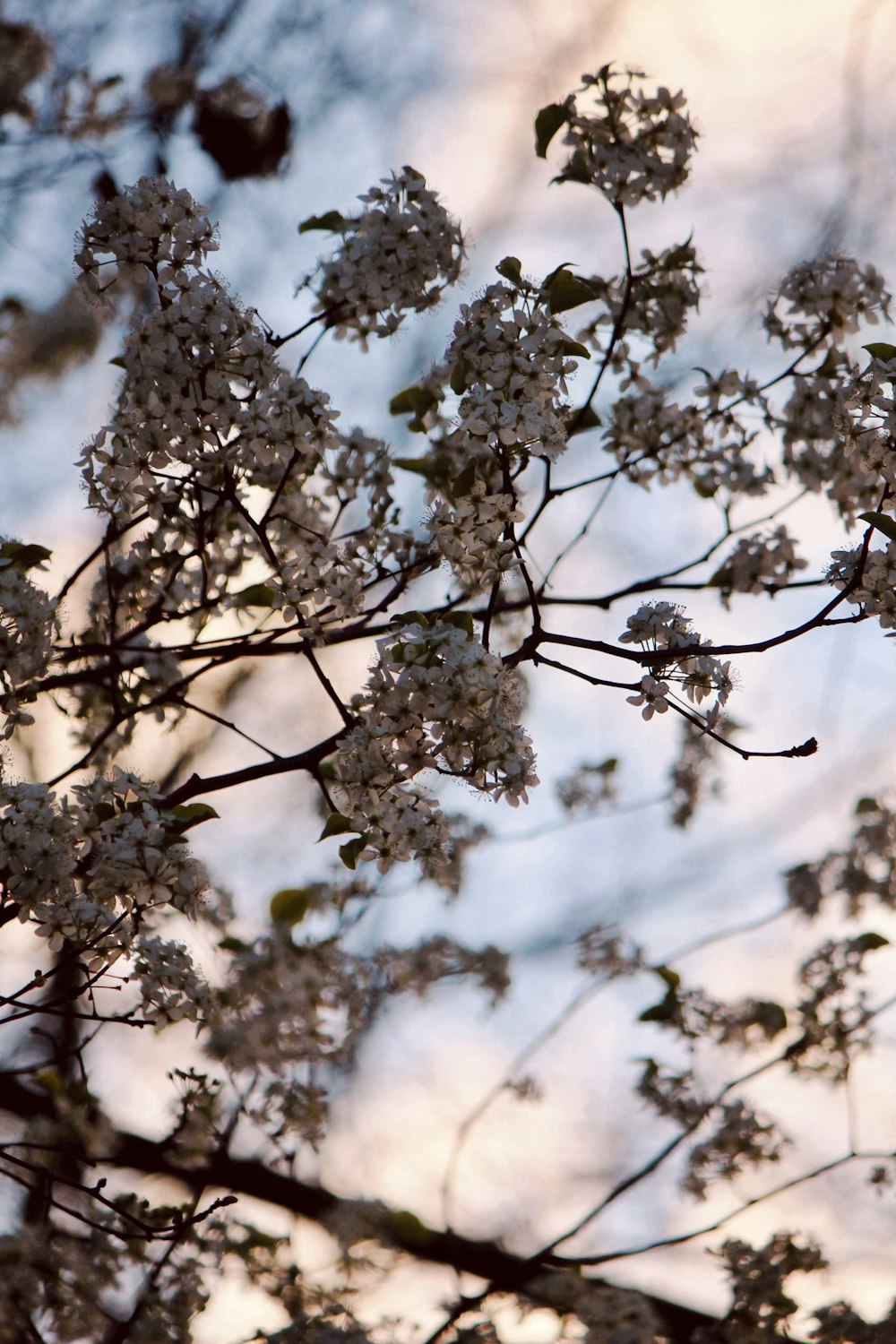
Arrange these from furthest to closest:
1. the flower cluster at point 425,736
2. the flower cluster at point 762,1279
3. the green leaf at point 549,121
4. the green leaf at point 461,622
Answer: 1. the flower cluster at point 762,1279
2. the green leaf at point 549,121
3. the green leaf at point 461,622
4. the flower cluster at point 425,736

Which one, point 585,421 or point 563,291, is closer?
point 563,291

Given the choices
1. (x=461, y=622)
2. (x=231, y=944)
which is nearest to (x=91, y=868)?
(x=461, y=622)

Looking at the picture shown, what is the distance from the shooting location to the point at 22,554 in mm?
2943

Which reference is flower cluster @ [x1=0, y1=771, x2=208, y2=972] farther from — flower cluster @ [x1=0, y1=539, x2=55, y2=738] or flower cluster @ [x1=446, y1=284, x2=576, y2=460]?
flower cluster @ [x1=446, y1=284, x2=576, y2=460]

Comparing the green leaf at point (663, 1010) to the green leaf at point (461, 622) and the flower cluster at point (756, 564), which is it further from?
the green leaf at point (461, 622)

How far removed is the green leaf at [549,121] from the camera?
344cm

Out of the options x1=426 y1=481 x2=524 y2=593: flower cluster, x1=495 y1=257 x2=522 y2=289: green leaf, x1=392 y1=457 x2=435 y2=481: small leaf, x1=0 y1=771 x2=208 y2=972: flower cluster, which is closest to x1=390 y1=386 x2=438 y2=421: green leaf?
x1=392 y1=457 x2=435 y2=481: small leaf

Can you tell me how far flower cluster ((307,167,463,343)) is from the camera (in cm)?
338

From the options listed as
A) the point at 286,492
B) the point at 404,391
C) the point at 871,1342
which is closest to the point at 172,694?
the point at 286,492

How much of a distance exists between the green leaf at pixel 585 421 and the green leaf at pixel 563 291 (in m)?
0.59

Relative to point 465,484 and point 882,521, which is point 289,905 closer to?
point 465,484

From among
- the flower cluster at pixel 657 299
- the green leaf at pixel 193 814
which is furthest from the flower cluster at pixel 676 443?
the green leaf at pixel 193 814

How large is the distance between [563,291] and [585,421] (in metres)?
0.75

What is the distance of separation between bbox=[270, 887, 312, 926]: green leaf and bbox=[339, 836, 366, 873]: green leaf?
141 cm
